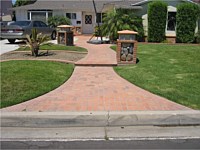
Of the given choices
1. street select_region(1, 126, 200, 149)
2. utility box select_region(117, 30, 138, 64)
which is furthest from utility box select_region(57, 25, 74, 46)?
street select_region(1, 126, 200, 149)

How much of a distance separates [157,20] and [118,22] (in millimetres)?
3066

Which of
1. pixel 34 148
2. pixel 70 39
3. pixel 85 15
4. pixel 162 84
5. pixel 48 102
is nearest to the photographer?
pixel 34 148

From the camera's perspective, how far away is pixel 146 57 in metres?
11.9

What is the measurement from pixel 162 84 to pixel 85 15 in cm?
2406

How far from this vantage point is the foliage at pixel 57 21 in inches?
1103

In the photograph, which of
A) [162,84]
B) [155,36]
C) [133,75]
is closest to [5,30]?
[155,36]

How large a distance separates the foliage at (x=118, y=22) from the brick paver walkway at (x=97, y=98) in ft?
35.2

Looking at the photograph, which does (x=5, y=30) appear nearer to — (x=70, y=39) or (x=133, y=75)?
(x=70, y=39)

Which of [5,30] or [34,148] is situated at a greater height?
[5,30]

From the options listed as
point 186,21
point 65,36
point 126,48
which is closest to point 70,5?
point 186,21

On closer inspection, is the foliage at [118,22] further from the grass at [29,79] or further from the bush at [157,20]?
the grass at [29,79]

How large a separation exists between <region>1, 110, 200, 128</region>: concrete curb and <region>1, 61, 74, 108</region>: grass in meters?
0.78

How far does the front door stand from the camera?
30.1m

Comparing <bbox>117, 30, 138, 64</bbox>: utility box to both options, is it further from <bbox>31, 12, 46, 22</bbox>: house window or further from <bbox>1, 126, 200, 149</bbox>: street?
<bbox>31, 12, 46, 22</bbox>: house window
